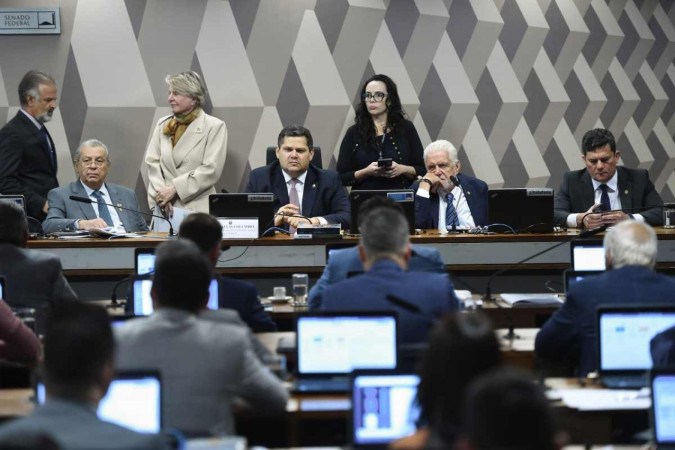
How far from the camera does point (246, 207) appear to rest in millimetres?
6727

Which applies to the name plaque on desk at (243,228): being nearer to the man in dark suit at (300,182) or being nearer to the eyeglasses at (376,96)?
the man in dark suit at (300,182)

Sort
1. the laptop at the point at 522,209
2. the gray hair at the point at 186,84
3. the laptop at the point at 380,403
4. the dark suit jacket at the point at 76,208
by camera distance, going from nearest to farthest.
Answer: the laptop at the point at 380,403, the laptop at the point at 522,209, the dark suit jacket at the point at 76,208, the gray hair at the point at 186,84

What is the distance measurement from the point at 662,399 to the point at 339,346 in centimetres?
122

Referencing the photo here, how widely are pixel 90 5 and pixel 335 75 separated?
2106 mm

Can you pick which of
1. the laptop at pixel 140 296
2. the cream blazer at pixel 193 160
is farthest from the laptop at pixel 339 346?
the cream blazer at pixel 193 160

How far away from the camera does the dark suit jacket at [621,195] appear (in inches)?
286

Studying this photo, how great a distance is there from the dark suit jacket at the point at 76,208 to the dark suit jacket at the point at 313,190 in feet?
2.85

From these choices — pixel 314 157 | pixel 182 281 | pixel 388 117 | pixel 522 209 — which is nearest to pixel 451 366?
pixel 182 281

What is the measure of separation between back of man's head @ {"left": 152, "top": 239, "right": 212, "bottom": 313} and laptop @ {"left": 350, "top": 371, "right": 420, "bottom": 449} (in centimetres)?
55

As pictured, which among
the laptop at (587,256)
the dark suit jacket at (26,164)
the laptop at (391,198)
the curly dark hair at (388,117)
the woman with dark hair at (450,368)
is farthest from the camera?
the curly dark hair at (388,117)

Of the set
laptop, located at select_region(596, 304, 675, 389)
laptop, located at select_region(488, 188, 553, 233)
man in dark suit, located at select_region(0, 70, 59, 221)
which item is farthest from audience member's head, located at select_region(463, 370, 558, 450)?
man in dark suit, located at select_region(0, 70, 59, 221)

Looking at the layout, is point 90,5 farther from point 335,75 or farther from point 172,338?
point 172,338

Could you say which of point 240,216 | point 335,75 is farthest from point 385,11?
point 240,216

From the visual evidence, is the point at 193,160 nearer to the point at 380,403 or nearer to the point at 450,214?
the point at 450,214
